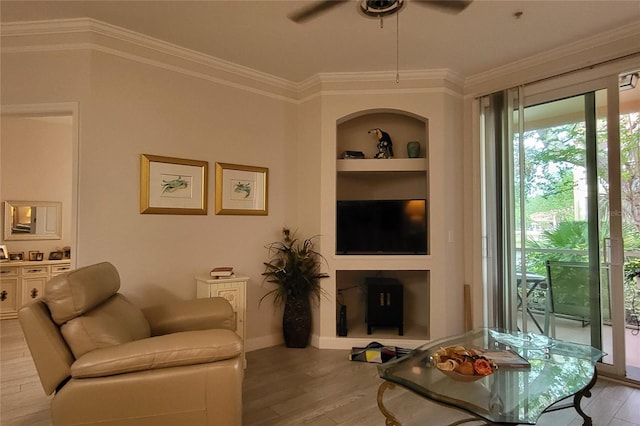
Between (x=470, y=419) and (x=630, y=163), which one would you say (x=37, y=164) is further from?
(x=630, y=163)

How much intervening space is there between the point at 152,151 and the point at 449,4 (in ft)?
8.22

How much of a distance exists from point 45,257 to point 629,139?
734 cm

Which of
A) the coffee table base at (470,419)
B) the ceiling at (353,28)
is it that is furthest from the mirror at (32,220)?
the coffee table base at (470,419)

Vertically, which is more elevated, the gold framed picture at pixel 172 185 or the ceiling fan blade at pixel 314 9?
the ceiling fan blade at pixel 314 9

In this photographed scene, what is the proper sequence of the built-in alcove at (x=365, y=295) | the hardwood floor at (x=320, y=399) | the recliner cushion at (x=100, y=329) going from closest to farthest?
→ 1. the recliner cushion at (x=100, y=329)
2. the hardwood floor at (x=320, y=399)
3. the built-in alcove at (x=365, y=295)

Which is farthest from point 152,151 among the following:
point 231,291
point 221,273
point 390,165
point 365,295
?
point 365,295

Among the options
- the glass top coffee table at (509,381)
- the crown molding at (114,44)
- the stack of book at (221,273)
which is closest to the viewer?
the glass top coffee table at (509,381)

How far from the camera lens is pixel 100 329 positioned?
5.88ft

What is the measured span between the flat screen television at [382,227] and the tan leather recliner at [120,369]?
2.04m

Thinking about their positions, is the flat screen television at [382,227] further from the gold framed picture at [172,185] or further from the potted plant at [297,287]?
the gold framed picture at [172,185]

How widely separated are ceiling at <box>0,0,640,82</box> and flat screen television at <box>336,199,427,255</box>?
1393mm

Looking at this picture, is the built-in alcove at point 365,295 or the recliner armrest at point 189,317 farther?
the built-in alcove at point 365,295

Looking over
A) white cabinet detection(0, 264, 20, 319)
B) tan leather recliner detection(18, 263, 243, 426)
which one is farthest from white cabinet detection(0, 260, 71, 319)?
tan leather recliner detection(18, 263, 243, 426)

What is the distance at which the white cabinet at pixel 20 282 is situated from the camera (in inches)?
191
